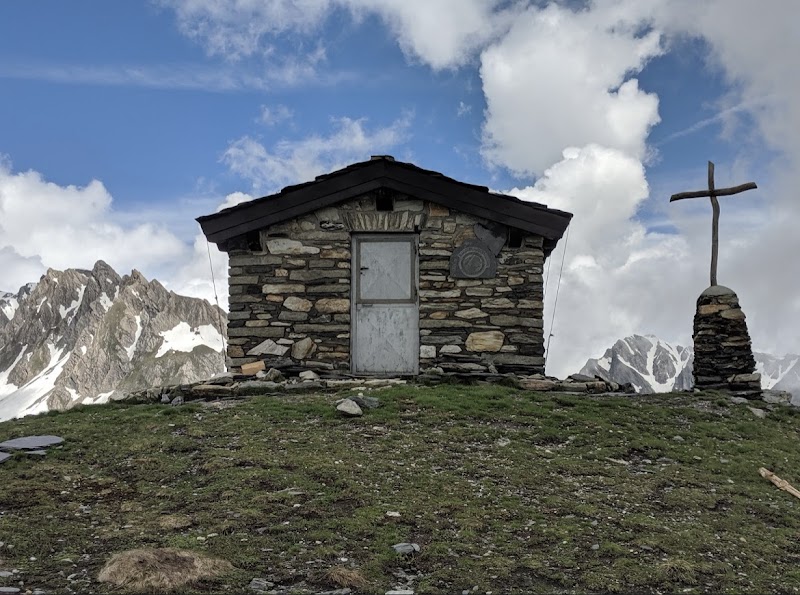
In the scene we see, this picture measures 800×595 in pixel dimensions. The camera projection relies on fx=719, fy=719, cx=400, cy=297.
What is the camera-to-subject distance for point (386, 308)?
16.0 meters

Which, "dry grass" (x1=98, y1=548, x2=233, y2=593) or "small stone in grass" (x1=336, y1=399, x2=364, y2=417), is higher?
"small stone in grass" (x1=336, y1=399, x2=364, y2=417)

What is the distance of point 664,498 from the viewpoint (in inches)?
336

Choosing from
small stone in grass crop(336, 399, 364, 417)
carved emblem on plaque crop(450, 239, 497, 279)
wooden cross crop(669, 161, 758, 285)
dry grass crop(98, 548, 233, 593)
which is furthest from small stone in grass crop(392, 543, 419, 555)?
wooden cross crop(669, 161, 758, 285)

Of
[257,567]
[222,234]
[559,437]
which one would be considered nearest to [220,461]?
[257,567]

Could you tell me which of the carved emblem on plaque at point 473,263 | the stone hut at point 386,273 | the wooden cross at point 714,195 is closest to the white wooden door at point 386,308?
the stone hut at point 386,273

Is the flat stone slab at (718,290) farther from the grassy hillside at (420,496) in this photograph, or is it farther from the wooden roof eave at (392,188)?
the grassy hillside at (420,496)

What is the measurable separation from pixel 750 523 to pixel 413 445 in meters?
4.31

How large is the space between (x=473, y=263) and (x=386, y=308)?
217 centimetres

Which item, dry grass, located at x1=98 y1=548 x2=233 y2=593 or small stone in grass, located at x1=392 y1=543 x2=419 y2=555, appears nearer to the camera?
dry grass, located at x1=98 y1=548 x2=233 y2=593

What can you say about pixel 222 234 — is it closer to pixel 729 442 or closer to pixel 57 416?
pixel 57 416

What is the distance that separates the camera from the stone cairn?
16188 mm

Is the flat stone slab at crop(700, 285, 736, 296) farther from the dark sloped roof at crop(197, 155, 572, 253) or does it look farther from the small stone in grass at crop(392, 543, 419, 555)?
the small stone in grass at crop(392, 543, 419, 555)

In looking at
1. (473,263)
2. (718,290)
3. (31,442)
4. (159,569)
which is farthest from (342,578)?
(718,290)

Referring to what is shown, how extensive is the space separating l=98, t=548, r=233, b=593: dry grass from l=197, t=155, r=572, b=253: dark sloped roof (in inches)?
414
